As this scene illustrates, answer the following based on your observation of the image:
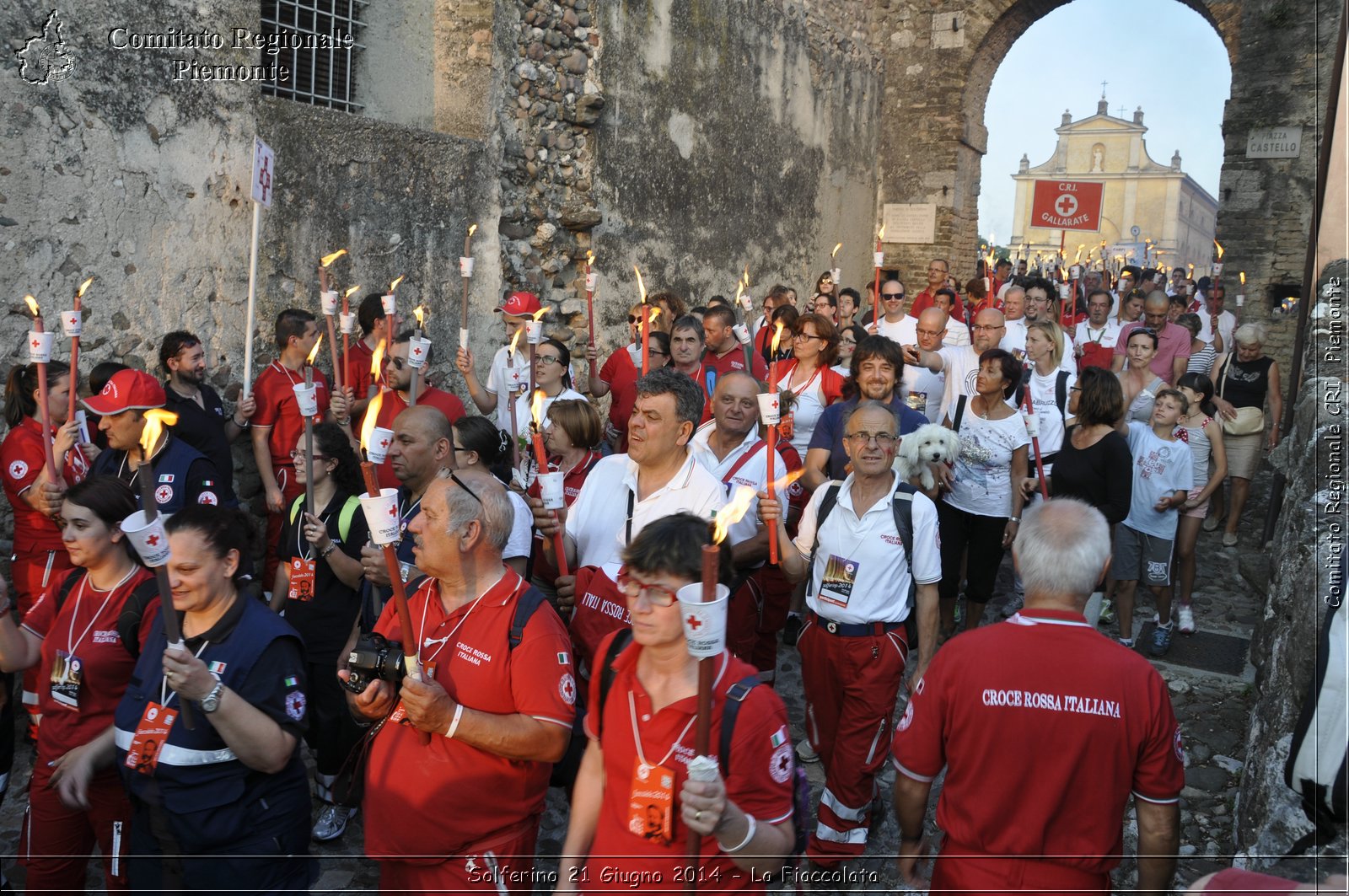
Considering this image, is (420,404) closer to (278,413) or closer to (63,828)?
(278,413)

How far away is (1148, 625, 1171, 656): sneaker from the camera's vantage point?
6.83m

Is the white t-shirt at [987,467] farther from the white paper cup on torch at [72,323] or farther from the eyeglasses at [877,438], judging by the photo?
the white paper cup on torch at [72,323]

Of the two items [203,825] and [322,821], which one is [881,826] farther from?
[203,825]

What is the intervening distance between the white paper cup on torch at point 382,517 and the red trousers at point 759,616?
2327 mm

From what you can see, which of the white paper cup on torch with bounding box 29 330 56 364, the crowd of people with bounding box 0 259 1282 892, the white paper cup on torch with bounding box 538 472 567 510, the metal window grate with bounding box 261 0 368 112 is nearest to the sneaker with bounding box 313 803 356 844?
the crowd of people with bounding box 0 259 1282 892

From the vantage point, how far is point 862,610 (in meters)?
4.37

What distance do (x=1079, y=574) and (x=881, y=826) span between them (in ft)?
7.75

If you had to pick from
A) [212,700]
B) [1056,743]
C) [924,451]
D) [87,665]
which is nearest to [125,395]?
[87,665]

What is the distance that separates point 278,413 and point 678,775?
4.57 m

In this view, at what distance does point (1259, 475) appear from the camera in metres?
11.8

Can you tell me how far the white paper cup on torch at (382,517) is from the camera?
2787 millimetres

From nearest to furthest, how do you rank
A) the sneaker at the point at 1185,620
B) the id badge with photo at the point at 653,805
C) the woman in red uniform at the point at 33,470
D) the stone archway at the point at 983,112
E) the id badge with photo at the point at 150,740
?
the id badge with photo at the point at 653,805 → the id badge with photo at the point at 150,740 → the woman in red uniform at the point at 33,470 → the sneaker at the point at 1185,620 → the stone archway at the point at 983,112

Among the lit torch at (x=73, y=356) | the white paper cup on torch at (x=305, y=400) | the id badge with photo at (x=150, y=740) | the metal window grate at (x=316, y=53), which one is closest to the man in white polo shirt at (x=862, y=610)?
the white paper cup on torch at (x=305, y=400)

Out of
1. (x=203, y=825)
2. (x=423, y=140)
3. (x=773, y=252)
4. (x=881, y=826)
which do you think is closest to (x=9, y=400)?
(x=203, y=825)
